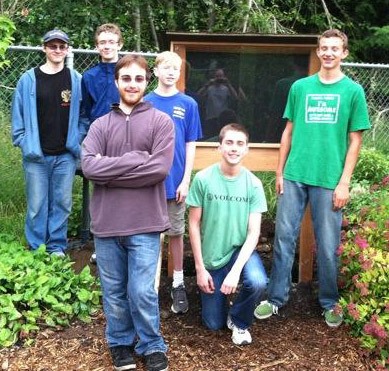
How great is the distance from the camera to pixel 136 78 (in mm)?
3258

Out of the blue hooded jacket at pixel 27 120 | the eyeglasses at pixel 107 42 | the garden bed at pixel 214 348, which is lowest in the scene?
the garden bed at pixel 214 348

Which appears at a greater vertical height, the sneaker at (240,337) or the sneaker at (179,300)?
the sneaker at (179,300)

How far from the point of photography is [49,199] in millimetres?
4805

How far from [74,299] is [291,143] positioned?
1.94 meters

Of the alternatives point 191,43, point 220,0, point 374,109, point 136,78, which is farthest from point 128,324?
point 220,0

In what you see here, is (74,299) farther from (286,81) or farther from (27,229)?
(286,81)

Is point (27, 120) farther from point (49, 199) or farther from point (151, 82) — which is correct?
point (151, 82)

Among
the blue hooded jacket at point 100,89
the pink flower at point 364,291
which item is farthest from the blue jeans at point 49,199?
the pink flower at point 364,291

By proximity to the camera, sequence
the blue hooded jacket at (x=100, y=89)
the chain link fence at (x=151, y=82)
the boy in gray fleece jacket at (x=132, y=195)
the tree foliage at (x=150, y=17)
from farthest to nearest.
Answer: the tree foliage at (x=150, y=17) → the chain link fence at (x=151, y=82) → the blue hooded jacket at (x=100, y=89) → the boy in gray fleece jacket at (x=132, y=195)

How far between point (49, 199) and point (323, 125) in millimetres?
2377

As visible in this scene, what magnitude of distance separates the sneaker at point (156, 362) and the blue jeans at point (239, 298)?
0.64 metres

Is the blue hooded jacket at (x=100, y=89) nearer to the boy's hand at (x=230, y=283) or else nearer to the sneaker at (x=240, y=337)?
the boy's hand at (x=230, y=283)

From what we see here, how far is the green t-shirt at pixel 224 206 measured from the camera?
3.75m

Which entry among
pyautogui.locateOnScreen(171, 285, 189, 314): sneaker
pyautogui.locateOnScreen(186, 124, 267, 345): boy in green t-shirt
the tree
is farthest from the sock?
the tree
